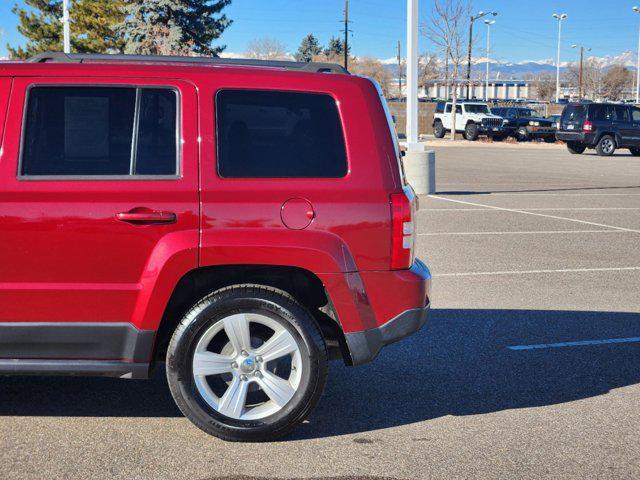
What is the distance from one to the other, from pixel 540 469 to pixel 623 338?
2.99m

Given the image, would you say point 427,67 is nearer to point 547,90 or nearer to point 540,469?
point 547,90

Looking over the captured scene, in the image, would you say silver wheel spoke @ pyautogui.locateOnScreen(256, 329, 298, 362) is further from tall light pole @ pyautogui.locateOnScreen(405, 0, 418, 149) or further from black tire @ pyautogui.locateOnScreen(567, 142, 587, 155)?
black tire @ pyautogui.locateOnScreen(567, 142, 587, 155)

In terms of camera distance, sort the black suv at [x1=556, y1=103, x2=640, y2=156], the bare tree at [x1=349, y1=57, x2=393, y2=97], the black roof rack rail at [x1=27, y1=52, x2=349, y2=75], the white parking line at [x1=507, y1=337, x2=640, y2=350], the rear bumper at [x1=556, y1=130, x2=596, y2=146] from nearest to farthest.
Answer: the black roof rack rail at [x1=27, y1=52, x2=349, y2=75] < the white parking line at [x1=507, y1=337, x2=640, y2=350] < the black suv at [x1=556, y1=103, x2=640, y2=156] < the rear bumper at [x1=556, y1=130, x2=596, y2=146] < the bare tree at [x1=349, y1=57, x2=393, y2=97]

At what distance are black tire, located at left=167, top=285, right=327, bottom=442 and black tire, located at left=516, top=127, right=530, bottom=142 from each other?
47901 millimetres

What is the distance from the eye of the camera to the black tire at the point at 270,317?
4582mm

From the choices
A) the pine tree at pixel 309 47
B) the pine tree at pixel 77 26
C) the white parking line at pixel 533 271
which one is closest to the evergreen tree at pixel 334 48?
the pine tree at pixel 309 47

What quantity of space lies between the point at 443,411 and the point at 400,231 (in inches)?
46.1

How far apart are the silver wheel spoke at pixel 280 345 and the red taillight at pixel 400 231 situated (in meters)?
0.64

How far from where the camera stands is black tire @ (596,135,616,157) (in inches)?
1415

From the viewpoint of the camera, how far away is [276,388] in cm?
467

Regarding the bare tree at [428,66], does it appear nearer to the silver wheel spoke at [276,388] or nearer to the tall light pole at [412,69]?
the tall light pole at [412,69]

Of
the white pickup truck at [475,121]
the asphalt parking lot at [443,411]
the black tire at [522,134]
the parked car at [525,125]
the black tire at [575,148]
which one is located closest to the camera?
the asphalt parking lot at [443,411]

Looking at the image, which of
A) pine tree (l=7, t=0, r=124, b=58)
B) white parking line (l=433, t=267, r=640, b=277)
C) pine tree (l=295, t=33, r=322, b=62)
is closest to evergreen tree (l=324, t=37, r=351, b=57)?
pine tree (l=295, t=33, r=322, b=62)

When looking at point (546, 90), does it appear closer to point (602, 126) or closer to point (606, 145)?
point (606, 145)
